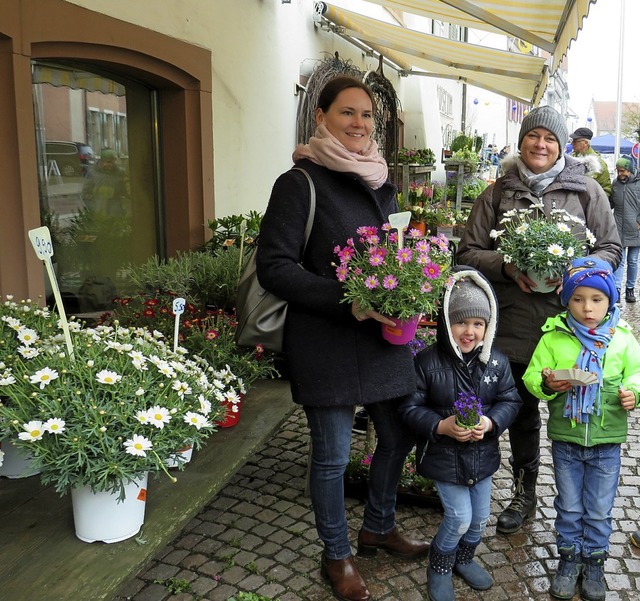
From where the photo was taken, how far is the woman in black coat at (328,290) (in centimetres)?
244

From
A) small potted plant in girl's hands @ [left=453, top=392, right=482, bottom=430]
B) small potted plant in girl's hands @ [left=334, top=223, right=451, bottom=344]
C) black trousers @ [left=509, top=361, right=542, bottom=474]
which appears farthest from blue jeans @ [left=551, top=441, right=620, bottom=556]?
small potted plant in girl's hands @ [left=334, top=223, right=451, bottom=344]

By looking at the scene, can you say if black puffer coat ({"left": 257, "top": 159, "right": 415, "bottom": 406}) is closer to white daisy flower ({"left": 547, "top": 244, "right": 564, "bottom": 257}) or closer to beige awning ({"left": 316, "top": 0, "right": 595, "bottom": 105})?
white daisy flower ({"left": 547, "top": 244, "right": 564, "bottom": 257})

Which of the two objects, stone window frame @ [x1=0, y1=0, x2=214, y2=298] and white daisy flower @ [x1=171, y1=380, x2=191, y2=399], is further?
stone window frame @ [x1=0, y1=0, x2=214, y2=298]

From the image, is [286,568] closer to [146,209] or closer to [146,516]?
[146,516]

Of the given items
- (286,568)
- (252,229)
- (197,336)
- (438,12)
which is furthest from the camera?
(438,12)

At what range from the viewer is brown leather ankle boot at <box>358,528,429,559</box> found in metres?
2.99

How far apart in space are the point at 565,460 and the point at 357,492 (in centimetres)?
120

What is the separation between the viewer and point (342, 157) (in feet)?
8.22

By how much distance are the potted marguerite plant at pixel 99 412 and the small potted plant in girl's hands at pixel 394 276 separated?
665mm

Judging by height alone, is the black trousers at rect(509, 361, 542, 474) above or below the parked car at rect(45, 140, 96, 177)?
below

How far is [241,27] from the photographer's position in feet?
19.2

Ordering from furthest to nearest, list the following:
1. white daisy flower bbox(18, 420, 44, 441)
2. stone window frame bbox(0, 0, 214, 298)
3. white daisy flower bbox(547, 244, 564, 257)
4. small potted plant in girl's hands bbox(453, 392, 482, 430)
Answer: stone window frame bbox(0, 0, 214, 298), white daisy flower bbox(547, 244, 564, 257), small potted plant in girl's hands bbox(453, 392, 482, 430), white daisy flower bbox(18, 420, 44, 441)

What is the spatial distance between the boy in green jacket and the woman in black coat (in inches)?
24.2

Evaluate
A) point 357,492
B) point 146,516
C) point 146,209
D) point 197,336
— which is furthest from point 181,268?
point 146,516
